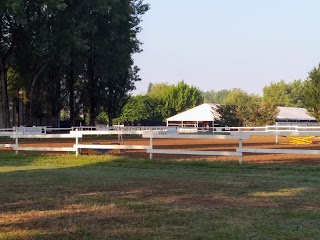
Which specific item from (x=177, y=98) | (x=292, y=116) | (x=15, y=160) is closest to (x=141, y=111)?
(x=177, y=98)

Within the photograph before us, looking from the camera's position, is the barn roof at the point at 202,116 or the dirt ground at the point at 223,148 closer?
the dirt ground at the point at 223,148

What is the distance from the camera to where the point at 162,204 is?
9.72 m

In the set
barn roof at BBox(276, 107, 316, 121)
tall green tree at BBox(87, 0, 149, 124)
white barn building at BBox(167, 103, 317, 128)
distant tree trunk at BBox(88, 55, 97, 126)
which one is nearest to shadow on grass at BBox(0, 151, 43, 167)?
tall green tree at BBox(87, 0, 149, 124)

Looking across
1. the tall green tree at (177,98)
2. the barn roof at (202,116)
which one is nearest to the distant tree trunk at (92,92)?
the barn roof at (202,116)

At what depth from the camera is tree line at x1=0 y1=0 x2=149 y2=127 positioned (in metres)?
43.2

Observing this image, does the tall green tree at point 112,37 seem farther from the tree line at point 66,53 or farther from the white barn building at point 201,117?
the white barn building at point 201,117

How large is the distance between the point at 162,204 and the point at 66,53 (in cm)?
3526

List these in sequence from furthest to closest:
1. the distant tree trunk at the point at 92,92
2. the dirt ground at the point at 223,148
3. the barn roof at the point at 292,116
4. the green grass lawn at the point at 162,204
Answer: the barn roof at the point at 292,116, the distant tree trunk at the point at 92,92, the dirt ground at the point at 223,148, the green grass lawn at the point at 162,204

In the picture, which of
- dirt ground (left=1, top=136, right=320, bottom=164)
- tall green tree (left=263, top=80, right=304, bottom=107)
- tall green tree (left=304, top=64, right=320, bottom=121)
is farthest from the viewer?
tall green tree (left=263, top=80, right=304, bottom=107)

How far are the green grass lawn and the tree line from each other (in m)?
27.7

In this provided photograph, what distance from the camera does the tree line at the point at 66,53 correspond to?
43.2 meters

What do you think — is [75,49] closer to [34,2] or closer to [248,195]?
[34,2]

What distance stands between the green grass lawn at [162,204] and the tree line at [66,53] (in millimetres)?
27720

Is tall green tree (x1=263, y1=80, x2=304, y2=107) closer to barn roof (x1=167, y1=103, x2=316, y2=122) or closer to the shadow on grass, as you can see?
barn roof (x1=167, y1=103, x2=316, y2=122)
